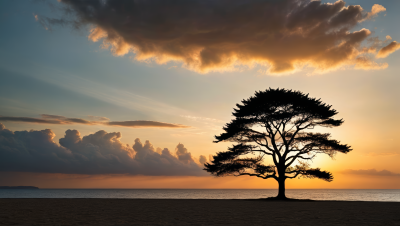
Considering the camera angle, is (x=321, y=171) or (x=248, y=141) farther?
(x=248, y=141)

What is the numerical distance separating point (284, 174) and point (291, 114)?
7229mm

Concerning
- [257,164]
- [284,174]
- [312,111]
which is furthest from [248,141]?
[312,111]

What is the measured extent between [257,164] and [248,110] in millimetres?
6414

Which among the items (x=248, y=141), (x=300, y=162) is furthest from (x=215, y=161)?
(x=300, y=162)

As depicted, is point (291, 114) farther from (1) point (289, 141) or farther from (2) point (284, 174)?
(2) point (284, 174)

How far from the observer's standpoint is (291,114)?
31.8m

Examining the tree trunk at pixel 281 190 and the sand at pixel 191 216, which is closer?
the sand at pixel 191 216

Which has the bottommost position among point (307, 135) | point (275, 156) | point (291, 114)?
point (275, 156)

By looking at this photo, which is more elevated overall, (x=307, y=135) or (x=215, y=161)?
(x=307, y=135)

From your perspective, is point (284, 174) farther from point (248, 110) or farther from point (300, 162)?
point (248, 110)

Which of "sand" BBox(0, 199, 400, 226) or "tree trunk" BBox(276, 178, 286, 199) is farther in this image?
"tree trunk" BBox(276, 178, 286, 199)

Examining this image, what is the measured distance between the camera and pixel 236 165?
32.5 metres

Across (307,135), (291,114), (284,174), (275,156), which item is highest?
(291,114)

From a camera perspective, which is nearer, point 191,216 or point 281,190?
point 191,216
